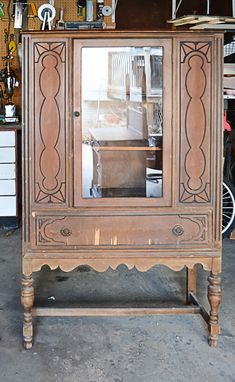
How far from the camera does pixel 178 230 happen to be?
7.66 feet

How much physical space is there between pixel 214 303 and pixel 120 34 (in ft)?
4.32

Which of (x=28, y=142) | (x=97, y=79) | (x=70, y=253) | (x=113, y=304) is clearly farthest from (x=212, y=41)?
(x=113, y=304)

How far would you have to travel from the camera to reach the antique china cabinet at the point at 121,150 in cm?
224

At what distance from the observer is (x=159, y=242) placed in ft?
7.70

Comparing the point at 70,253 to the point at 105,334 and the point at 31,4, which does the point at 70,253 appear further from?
the point at 31,4

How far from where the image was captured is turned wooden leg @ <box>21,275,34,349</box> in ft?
7.83

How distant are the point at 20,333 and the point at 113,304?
0.62 m

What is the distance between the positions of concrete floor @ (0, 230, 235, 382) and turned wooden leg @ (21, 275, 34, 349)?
0.16ft

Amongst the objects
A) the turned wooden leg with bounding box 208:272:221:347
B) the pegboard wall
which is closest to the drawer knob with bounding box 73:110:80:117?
the turned wooden leg with bounding box 208:272:221:347

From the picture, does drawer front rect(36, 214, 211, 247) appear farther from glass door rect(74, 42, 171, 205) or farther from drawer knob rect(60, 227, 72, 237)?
glass door rect(74, 42, 171, 205)

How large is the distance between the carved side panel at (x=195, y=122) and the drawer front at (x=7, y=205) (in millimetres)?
2676

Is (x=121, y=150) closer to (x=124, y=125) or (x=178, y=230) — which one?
(x=124, y=125)

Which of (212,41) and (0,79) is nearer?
(212,41)

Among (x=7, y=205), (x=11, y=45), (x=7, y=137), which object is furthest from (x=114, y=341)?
(x=11, y=45)
